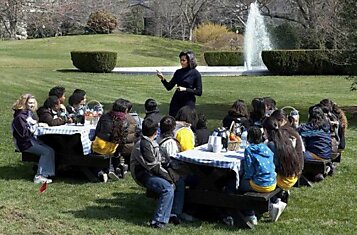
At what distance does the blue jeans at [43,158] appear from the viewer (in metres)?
8.10

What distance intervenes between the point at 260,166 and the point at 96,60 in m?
24.4

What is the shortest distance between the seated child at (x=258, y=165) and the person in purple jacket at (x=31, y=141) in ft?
10.2

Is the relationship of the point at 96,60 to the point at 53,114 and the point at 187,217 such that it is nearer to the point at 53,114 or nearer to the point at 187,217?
the point at 53,114

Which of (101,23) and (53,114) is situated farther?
(101,23)

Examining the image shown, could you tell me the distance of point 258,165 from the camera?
601 cm

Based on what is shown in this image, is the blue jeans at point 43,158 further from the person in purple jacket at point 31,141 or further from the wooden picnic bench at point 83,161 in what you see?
the wooden picnic bench at point 83,161

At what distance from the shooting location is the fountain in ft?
118

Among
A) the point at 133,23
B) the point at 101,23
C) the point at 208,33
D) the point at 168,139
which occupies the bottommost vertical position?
the point at 168,139

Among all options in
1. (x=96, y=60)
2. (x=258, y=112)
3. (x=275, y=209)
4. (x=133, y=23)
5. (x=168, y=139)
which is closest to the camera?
(x=275, y=209)

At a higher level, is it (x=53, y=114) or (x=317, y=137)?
(x=53, y=114)

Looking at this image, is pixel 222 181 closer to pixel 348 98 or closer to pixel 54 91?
pixel 54 91

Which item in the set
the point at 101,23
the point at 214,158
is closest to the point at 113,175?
the point at 214,158

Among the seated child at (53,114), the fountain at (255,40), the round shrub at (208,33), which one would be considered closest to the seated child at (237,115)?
the seated child at (53,114)

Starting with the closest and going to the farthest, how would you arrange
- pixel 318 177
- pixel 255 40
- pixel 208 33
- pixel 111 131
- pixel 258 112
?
pixel 111 131
pixel 258 112
pixel 318 177
pixel 255 40
pixel 208 33
